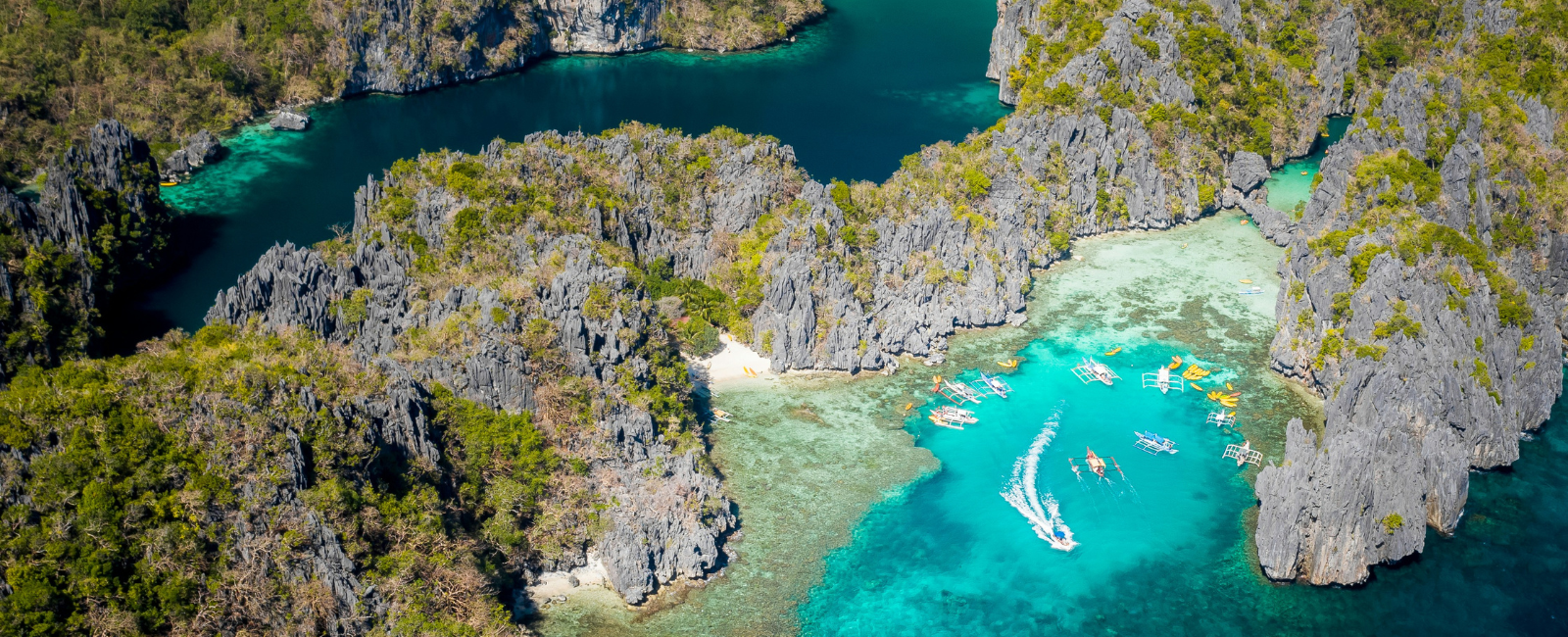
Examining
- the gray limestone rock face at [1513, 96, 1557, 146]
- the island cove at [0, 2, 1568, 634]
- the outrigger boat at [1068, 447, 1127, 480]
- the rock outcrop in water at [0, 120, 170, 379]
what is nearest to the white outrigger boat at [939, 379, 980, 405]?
the island cove at [0, 2, 1568, 634]

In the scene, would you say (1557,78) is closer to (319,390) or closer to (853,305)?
(853,305)

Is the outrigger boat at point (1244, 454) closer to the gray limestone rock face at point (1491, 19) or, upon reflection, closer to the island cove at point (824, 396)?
the island cove at point (824, 396)

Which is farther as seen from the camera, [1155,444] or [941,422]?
[941,422]

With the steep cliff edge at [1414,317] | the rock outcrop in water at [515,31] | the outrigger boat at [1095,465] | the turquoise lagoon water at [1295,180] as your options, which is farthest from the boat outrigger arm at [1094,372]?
the rock outcrop in water at [515,31]

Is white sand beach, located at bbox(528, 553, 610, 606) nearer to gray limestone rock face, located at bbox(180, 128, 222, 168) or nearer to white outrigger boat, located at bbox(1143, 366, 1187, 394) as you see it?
white outrigger boat, located at bbox(1143, 366, 1187, 394)

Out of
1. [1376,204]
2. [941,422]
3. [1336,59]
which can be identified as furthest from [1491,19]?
[941,422]

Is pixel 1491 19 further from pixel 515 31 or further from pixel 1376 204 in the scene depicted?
pixel 515 31
